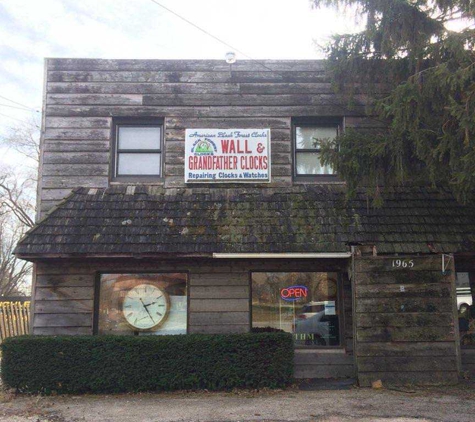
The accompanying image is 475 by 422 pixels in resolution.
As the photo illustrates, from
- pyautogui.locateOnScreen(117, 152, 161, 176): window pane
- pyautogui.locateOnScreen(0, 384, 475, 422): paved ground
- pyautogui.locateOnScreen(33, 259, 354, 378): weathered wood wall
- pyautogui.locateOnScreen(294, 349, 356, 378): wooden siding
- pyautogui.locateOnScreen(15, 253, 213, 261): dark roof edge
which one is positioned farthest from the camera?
pyautogui.locateOnScreen(117, 152, 161, 176): window pane

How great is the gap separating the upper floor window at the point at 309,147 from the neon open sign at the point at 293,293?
2334 mm

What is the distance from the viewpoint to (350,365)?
9.38 metres

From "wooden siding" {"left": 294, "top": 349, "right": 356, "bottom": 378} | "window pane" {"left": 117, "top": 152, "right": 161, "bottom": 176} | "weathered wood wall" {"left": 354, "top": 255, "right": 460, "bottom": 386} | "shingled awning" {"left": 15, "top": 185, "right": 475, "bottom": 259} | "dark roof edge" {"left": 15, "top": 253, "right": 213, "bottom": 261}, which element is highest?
"window pane" {"left": 117, "top": 152, "right": 161, "bottom": 176}

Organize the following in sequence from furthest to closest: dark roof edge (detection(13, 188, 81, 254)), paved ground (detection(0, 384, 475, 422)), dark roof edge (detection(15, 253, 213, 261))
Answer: dark roof edge (detection(13, 188, 81, 254)), dark roof edge (detection(15, 253, 213, 261)), paved ground (detection(0, 384, 475, 422))

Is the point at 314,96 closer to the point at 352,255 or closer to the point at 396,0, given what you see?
the point at 396,0

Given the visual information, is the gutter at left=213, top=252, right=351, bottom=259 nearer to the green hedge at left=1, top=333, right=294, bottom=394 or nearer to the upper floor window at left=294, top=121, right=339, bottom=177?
the green hedge at left=1, top=333, right=294, bottom=394

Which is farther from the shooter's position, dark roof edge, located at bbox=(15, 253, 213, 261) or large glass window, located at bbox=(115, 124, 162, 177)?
large glass window, located at bbox=(115, 124, 162, 177)

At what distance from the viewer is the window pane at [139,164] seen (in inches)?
405

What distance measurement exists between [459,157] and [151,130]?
601cm

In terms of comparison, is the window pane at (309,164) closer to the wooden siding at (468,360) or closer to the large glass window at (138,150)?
the large glass window at (138,150)

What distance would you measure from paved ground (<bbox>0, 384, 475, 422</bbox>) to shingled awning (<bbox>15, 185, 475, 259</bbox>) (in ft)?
7.75

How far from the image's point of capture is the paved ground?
6805mm

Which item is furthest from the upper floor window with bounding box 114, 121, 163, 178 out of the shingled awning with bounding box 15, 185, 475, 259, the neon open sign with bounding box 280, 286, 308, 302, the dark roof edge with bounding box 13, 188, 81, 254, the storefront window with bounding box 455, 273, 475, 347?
the storefront window with bounding box 455, 273, 475, 347

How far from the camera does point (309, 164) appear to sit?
1041 centimetres
